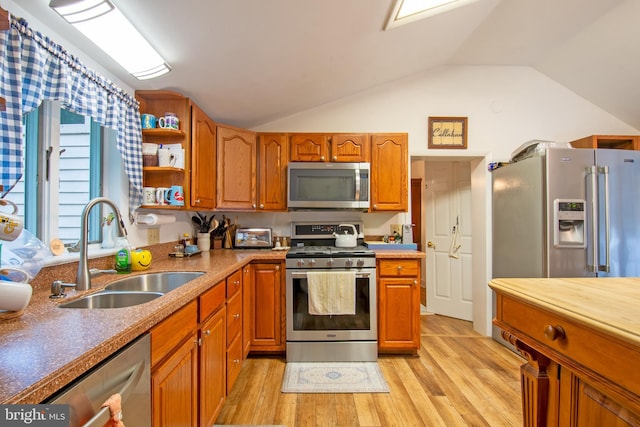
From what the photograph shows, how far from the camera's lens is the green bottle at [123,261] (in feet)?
5.17

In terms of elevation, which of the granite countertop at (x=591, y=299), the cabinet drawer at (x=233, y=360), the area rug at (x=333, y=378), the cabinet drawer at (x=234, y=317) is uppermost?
the granite countertop at (x=591, y=299)

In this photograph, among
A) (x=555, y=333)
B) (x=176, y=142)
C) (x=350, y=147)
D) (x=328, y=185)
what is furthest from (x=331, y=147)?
(x=555, y=333)

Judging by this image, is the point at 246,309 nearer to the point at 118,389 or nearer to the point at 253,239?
the point at 253,239

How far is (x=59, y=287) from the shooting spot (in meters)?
1.10

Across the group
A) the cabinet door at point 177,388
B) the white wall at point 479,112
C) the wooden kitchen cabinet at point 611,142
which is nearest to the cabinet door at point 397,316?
the white wall at point 479,112

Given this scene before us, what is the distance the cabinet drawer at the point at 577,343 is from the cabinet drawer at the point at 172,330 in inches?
48.5

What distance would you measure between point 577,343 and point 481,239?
2.44 m

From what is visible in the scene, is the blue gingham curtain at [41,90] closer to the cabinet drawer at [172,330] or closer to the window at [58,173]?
the window at [58,173]

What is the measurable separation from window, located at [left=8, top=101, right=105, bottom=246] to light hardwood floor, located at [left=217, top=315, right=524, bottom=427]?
1.44m

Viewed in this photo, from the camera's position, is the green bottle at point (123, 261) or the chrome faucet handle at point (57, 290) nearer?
the chrome faucet handle at point (57, 290)

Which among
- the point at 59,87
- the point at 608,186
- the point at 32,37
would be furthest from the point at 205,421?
the point at 608,186

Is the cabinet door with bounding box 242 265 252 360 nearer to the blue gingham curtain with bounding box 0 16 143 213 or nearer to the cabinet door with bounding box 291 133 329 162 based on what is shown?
the blue gingham curtain with bounding box 0 16 143 213

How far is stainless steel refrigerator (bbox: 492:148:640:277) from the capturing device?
6.99ft

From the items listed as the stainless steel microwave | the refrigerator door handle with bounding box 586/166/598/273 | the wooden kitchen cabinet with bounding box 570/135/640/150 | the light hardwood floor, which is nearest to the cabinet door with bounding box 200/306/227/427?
the light hardwood floor
